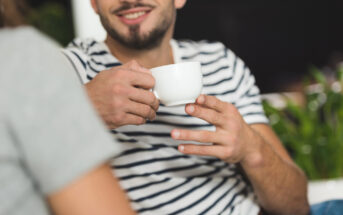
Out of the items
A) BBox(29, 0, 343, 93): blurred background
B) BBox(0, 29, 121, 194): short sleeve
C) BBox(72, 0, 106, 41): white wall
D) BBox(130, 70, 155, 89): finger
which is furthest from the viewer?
BBox(29, 0, 343, 93): blurred background

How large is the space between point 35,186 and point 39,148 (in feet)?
0.21

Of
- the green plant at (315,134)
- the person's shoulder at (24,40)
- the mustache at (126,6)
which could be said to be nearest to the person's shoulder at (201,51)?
the mustache at (126,6)

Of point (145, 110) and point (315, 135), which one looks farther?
point (315, 135)

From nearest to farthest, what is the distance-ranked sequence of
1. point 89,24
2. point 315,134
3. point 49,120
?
point 49,120, point 89,24, point 315,134

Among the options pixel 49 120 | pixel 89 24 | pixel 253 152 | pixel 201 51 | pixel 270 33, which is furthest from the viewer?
pixel 270 33

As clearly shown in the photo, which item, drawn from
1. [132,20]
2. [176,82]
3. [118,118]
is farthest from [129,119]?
[132,20]

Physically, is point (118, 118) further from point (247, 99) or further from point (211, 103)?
point (247, 99)

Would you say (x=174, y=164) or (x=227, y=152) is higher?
(x=227, y=152)

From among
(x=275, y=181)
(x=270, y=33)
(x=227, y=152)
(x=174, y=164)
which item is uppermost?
(x=227, y=152)

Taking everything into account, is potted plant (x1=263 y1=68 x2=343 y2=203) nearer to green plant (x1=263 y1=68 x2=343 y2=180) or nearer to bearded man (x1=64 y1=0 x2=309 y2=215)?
green plant (x1=263 y1=68 x2=343 y2=180)

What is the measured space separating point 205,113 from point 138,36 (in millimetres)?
455

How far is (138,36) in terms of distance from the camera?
1197 millimetres

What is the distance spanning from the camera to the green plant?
83.1 inches

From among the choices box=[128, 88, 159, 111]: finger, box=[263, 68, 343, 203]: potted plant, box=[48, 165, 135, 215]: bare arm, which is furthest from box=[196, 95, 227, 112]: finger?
box=[263, 68, 343, 203]: potted plant
